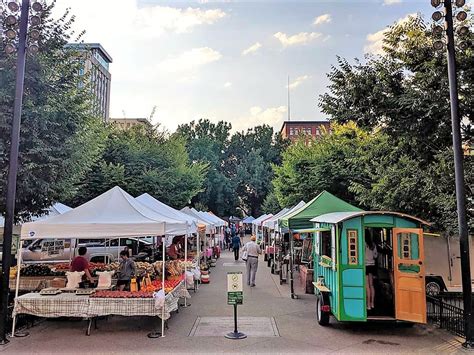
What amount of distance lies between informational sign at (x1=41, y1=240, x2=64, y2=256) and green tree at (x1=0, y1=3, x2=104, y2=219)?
19.2 feet

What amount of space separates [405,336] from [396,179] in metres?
6.12

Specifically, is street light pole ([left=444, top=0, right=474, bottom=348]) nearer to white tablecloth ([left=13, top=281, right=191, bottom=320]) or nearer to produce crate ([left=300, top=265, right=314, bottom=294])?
white tablecloth ([left=13, top=281, right=191, bottom=320])

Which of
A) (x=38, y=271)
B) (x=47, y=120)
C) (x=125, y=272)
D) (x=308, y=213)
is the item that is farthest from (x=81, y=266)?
(x=308, y=213)

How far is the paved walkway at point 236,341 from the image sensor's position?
7227mm

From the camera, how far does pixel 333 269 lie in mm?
8484

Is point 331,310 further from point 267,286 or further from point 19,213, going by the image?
point 19,213

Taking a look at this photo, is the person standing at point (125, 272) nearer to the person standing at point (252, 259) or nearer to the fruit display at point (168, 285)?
the fruit display at point (168, 285)

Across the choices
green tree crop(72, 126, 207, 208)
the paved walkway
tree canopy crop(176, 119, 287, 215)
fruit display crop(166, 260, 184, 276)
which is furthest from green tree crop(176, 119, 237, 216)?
the paved walkway

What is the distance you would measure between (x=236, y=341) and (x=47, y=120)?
294 inches

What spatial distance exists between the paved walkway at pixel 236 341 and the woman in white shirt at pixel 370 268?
0.69m

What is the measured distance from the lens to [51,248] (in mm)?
18891

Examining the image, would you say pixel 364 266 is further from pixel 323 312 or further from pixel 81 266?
pixel 81 266

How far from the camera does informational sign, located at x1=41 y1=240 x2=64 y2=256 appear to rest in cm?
1834

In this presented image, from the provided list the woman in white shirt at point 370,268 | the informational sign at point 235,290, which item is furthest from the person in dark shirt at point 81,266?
the woman in white shirt at point 370,268
